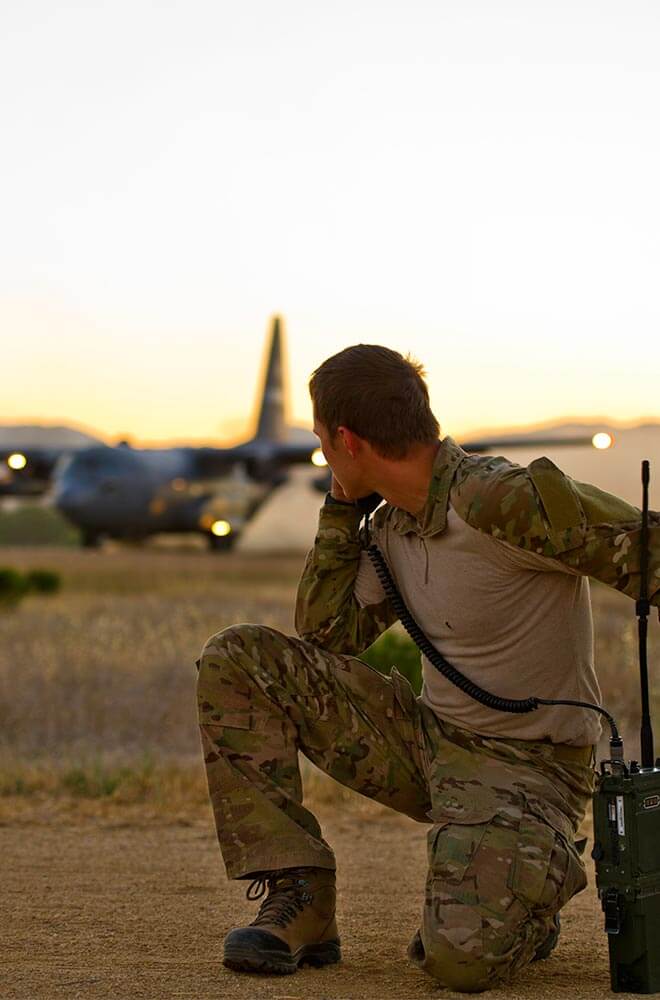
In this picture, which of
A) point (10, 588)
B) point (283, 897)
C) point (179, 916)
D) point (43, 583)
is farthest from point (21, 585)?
point (283, 897)

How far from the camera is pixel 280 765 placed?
3.52 meters

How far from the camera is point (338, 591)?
12.0ft

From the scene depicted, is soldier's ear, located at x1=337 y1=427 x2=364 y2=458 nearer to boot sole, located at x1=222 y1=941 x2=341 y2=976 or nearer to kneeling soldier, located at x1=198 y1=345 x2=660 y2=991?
kneeling soldier, located at x1=198 y1=345 x2=660 y2=991

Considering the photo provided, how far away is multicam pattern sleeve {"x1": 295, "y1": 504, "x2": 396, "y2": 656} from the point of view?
365 centimetres

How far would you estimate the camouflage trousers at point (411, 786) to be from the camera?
123 inches

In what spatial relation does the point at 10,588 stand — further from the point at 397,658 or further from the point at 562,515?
the point at 562,515

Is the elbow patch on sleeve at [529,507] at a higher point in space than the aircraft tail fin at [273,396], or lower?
lower

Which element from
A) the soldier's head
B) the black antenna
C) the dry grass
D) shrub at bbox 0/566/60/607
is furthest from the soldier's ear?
shrub at bbox 0/566/60/607

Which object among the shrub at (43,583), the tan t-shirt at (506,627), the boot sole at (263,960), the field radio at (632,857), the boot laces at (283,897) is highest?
the tan t-shirt at (506,627)

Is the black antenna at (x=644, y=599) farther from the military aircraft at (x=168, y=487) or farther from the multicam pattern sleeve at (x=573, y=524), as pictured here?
the military aircraft at (x=168, y=487)

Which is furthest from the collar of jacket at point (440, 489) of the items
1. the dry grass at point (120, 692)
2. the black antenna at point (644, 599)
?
the dry grass at point (120, 692)

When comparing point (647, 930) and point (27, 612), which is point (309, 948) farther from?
point (27, 612)

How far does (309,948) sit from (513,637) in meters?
0.92

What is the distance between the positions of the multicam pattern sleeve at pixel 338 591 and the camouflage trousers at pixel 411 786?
6 centimetres
